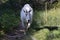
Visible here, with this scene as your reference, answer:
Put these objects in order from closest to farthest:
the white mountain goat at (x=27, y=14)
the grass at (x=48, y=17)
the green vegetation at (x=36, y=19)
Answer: the white mountain goat at (x=27, y=14), the green vegetation at (x=36, y=19), the grass at (x=48, y=17)

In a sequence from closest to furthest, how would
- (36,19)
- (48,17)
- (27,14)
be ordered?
(27,14) → (36,19) → (48,17)

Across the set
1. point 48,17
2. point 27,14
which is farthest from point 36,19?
point 27,14

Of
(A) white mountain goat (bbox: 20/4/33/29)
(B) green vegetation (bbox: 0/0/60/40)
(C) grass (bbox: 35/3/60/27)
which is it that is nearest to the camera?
(A) white mountain goat (bbox: 20/4/33/29)

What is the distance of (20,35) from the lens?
7254mm

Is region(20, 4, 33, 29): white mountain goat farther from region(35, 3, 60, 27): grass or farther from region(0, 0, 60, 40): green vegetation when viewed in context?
region(35, 3, 60, 27): grass

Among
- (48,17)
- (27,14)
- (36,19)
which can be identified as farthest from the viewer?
(48,17)

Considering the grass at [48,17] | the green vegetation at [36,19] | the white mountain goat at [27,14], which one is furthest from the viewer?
the grass at [48,17]

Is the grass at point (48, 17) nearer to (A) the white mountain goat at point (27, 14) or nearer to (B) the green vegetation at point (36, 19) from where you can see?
(B) the green vegetation at point (36, 19)

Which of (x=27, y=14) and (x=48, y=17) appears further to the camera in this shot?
(x=48, y=17)

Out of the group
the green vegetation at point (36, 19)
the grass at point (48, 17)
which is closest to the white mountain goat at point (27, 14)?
the green vegetation at point (36, 19)

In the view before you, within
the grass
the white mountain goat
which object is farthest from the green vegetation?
the white mountain goat

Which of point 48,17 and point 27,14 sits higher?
point 27,14

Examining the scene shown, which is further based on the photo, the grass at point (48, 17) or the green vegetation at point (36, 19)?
the grass at point (48, 17)

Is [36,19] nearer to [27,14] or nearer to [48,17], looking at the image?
[48,17]
